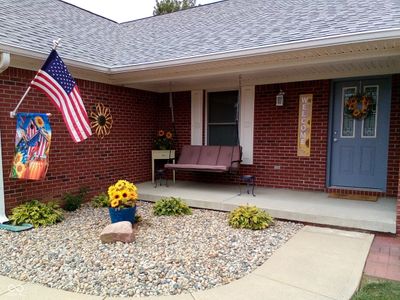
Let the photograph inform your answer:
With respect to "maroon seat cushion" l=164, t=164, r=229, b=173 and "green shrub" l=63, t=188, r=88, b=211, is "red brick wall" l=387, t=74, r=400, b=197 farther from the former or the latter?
"green shrub" l=63, t=188, r=88, b=211

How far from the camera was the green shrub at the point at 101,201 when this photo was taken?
5.60m

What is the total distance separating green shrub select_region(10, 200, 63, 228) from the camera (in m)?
4.45

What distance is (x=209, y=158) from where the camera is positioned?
6.59 meters

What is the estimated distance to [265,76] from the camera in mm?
6191

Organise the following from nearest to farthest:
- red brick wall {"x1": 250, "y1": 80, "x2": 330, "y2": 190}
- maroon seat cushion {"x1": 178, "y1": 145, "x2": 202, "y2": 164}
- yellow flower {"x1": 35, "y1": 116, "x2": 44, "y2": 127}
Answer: yellow flower {"x1": 35, "y1": 116, "x2": 44, "y2": 127}, red brick wall {"x1": 250, "y1": 80, "x2": 330, "y2": 190}, maroon seat cushion {"x1": 178, "y1": 145, "x2": 202, "y2": 164}

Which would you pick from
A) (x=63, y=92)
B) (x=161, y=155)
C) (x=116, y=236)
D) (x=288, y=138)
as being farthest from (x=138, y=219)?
(x=288, y=138)

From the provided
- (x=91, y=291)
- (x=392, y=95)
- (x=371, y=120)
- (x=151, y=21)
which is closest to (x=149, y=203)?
(x=91, y=291)

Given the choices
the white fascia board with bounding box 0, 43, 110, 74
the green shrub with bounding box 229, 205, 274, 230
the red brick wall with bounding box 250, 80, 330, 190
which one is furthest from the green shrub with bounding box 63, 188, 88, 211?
the red brick wall with bounding box 250, 80, 330, 190

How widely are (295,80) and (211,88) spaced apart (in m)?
1.87

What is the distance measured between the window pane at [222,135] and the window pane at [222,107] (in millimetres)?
146

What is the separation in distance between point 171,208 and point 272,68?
113 inches

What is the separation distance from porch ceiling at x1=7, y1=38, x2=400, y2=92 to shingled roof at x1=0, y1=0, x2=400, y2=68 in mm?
203

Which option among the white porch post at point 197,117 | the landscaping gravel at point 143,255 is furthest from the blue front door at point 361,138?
the white porch post at point 197,117

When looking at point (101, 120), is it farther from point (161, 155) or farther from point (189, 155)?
point (189, 155)
